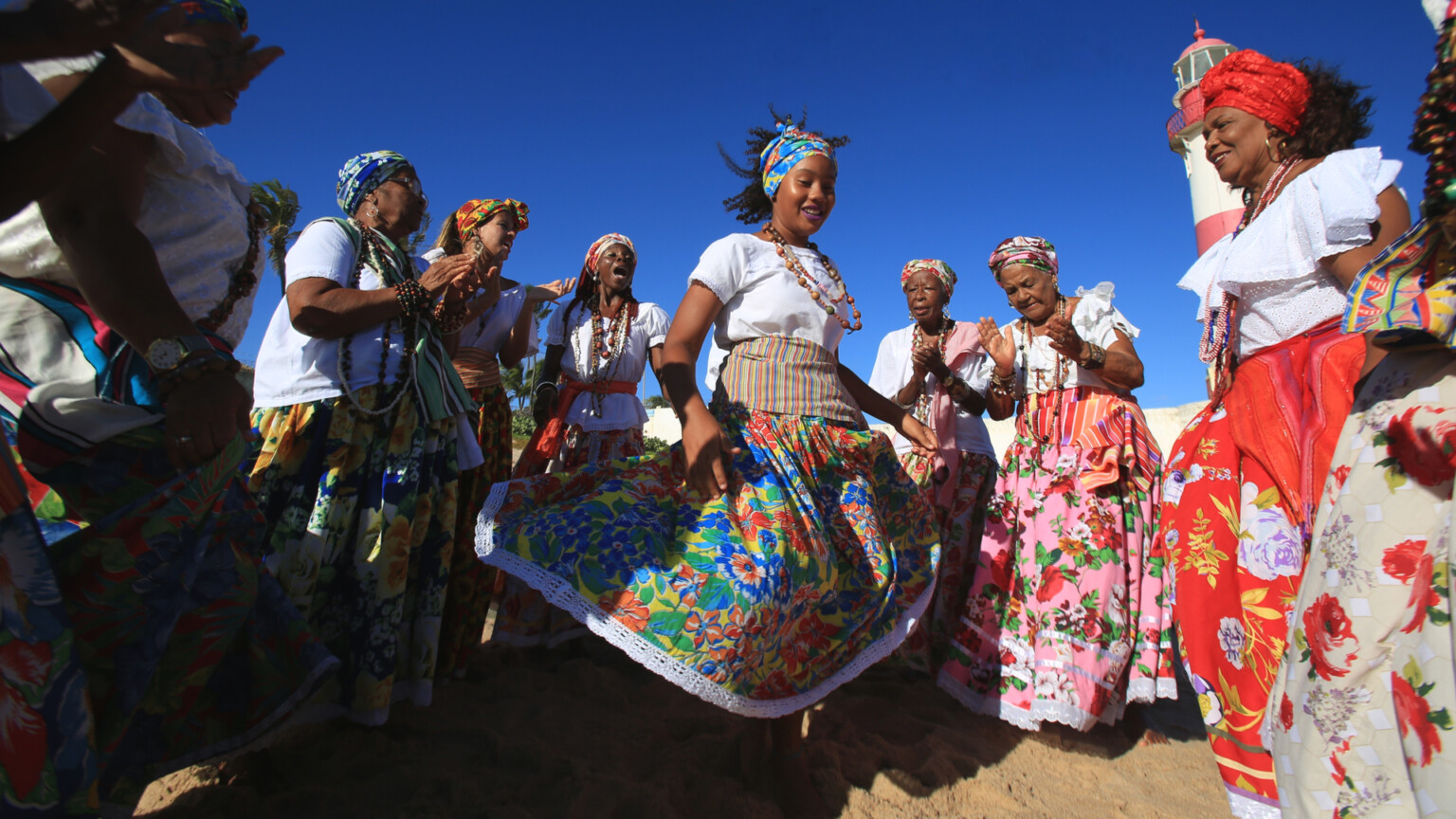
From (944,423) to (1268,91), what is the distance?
2280 millimetres

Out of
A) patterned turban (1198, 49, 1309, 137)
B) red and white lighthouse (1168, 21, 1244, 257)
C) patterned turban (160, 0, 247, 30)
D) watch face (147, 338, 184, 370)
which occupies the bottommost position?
watch face (147, 338, 184, 370)

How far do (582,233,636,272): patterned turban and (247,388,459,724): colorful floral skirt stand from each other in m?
2.22

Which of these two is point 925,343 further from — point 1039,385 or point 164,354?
point 164,354

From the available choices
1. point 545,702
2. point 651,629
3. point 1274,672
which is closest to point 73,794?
point 651,629

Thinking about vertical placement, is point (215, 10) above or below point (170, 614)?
above

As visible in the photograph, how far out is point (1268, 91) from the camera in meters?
2.44

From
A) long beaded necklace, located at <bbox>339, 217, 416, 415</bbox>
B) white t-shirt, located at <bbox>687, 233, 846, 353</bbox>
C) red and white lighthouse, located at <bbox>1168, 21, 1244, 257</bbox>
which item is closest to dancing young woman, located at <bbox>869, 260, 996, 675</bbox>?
white t-shirt, located at <bbox>687, 233, 846, 353</bbox>

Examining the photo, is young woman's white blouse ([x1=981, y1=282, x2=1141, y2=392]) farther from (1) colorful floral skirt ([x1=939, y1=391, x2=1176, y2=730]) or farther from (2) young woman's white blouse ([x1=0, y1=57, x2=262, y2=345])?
(2) young woman's white blouse ([x1=0, y1=57, x2=262, y2=345])

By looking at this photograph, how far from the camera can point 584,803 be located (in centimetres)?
213

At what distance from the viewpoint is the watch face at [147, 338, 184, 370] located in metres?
1.45

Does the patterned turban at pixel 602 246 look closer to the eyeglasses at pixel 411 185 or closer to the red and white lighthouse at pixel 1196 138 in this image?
the eyeglasses at pixel 411 185

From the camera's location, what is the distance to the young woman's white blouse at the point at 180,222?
1463 mm

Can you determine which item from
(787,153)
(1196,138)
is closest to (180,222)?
(787,153)

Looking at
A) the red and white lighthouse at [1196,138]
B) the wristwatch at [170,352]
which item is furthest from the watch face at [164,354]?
the red and white lighthouse at [1196,138]
